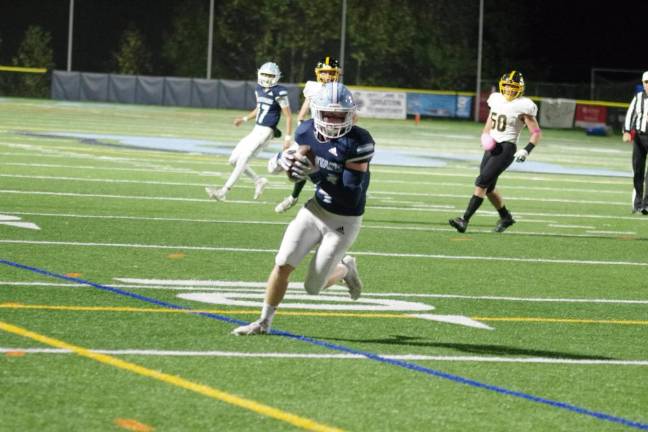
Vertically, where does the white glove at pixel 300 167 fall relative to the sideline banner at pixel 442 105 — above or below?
above

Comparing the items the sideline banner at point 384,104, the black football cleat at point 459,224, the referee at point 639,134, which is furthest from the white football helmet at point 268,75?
the sideline banner at point 384,104

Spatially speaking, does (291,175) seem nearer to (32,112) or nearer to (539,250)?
(539,250)

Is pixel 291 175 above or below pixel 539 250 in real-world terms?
above

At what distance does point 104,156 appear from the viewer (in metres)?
24.5

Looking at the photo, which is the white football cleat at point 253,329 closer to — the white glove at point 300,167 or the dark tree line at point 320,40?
the white glove at point 300,167

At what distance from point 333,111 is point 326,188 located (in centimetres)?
48

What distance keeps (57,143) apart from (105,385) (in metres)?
20.6

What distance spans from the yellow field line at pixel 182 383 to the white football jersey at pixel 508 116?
8435 mm

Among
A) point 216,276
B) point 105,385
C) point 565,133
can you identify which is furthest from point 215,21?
point 105,385

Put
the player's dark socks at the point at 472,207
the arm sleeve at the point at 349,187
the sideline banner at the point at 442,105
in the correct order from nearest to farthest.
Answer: the arm sleeve at the point at 349,187 < the player's dark socks at the point at 472,207 < the sideline banner at the point at 442,105

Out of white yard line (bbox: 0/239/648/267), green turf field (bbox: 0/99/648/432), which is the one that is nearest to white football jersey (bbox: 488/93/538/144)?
green turf field (bbox: 0/99/648/432)

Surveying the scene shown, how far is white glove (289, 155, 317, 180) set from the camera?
822 cm

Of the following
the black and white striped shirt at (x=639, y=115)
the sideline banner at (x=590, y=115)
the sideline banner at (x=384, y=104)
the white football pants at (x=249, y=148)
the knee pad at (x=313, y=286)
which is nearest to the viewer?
the knee pad at (x=313, y=286)

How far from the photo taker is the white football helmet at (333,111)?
8312 mm
